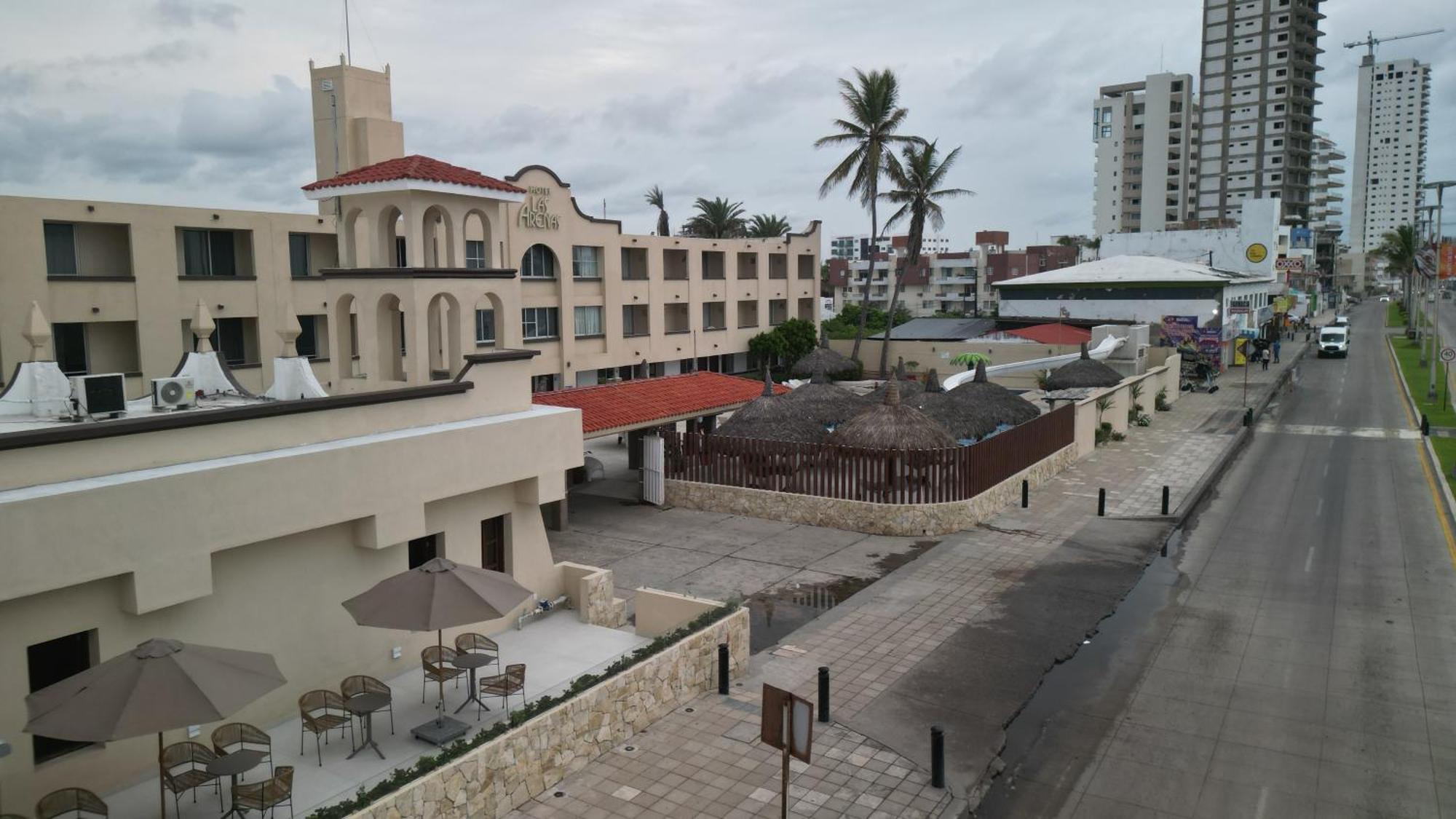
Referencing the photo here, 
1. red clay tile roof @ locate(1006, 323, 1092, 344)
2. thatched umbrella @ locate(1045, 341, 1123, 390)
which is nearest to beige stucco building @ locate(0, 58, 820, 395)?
red clay tile roof @ locate(1006, 323, 1092, 344)

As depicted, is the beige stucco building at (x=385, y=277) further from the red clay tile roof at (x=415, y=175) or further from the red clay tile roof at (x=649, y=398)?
the red clay tile roof at (x=649, y=398)

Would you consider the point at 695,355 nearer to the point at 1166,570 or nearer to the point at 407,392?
the point at 1166,570

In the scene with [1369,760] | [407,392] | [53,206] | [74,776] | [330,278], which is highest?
[53,206]

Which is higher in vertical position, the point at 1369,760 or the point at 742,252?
the point at 742,252

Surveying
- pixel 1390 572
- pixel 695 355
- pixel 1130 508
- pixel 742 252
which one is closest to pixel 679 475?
pixel 1130 508

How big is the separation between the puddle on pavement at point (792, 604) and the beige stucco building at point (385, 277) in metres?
6.55

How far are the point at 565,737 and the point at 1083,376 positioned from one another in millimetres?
32272

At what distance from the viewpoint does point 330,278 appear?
16.0 meters

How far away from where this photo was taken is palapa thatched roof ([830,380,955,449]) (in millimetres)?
24484

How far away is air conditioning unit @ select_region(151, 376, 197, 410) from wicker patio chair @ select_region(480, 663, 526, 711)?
5.09m

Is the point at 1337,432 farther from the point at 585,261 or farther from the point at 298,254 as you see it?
the point at 298,254

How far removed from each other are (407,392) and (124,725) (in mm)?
6110

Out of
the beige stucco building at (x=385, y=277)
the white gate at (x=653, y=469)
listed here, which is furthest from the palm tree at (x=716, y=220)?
the white gate at (x=653, y=469)

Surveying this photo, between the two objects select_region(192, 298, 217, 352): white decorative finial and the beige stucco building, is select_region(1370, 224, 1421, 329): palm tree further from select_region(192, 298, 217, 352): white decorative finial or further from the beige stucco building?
select_region(192, 298, 217, 352): white decorative finial
